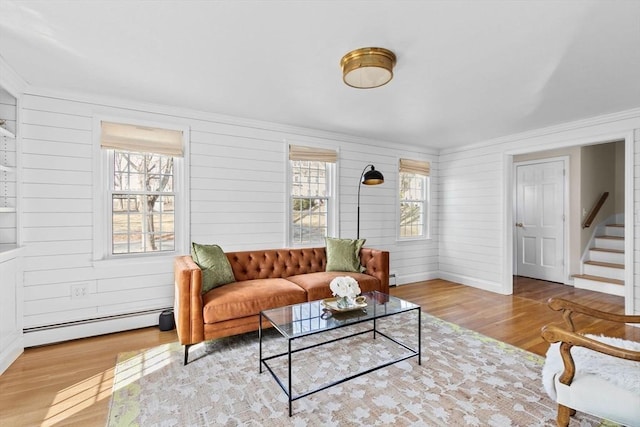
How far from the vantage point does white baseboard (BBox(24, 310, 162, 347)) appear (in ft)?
9.34

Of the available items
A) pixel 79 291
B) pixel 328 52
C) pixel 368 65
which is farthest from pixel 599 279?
pixel 79 291

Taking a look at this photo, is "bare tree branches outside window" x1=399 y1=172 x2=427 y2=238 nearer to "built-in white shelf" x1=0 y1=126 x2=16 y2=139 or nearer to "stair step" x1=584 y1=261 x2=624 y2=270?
"stair step" x1=584 y1=261 x2=624 y2=270

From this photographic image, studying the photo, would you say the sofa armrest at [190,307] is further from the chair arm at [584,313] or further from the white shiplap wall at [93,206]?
the chair arm at [584,313]

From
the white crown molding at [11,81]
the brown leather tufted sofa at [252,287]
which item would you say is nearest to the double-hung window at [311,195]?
the brown leather tufted sofa at [252,287]

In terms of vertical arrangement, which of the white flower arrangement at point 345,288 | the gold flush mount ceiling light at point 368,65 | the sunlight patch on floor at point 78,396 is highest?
the gold flush mount ceiling light at point 368,65

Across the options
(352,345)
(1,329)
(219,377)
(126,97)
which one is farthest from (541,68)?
(1,329)

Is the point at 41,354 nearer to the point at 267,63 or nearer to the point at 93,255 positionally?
the point at 93,255

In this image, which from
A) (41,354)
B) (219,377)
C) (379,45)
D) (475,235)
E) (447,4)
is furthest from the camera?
(475,235)

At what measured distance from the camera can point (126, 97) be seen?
3.16m

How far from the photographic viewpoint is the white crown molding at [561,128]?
3520 mm

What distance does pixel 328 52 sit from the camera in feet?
7.43

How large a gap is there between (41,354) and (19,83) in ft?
7.86

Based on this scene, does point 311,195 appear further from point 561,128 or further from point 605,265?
point 605,265

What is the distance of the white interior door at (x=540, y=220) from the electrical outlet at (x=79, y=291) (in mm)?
6863
